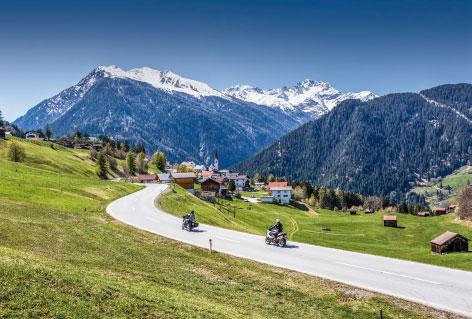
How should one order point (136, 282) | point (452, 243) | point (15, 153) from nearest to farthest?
point (136, 282), point (452, 243), point (15, 153)

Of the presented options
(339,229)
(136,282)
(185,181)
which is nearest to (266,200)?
(185,181)

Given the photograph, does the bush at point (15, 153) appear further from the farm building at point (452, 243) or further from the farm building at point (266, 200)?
the farm building at point (452, 243)

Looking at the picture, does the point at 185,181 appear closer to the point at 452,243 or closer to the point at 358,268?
the point at 452,243

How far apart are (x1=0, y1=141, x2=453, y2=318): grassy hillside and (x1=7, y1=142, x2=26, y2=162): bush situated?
260 feet

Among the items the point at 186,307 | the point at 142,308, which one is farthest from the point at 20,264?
the point at 186,307

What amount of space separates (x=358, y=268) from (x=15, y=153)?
373ft

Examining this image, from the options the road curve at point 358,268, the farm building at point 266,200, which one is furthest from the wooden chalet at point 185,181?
the road curve at point 358,268

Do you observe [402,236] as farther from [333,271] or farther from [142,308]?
[142,308]

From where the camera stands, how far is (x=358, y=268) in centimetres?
3450

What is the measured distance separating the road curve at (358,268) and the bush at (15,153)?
8268 cm

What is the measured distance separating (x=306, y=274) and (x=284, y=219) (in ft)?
372

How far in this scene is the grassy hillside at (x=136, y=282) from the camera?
62.1 ft

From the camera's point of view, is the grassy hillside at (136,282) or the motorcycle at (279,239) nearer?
the grassy hillside at (136,282)

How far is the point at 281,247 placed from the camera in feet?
141
